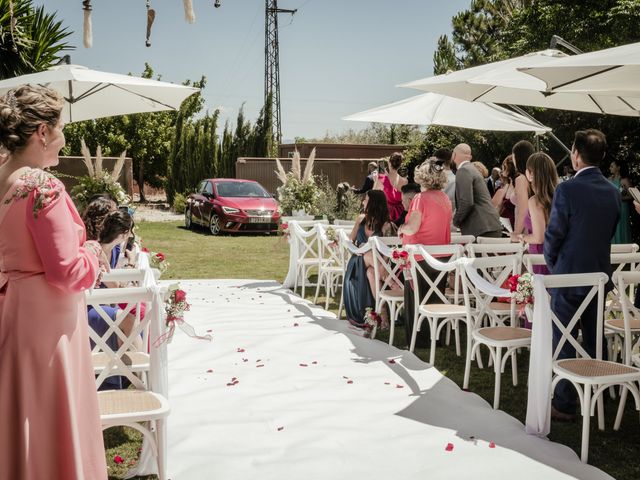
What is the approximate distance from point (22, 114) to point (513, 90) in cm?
723

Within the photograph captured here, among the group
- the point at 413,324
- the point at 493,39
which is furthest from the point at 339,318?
the point at 493,39

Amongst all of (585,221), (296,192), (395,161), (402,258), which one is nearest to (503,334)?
(585,221)

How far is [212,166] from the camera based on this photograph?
30750mm

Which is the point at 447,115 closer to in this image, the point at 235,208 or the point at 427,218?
the point at 427,218

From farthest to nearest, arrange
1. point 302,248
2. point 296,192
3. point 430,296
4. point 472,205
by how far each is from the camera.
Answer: point 296,192 → point 302,248 → point 472,205 → point 430,296

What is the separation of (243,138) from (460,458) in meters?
28.0

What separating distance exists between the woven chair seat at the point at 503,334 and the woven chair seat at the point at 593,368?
0.58 m

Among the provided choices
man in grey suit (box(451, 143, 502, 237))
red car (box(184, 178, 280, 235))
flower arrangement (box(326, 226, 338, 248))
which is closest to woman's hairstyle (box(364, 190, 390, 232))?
man in grey suit (box(451, 143, 502, 237))

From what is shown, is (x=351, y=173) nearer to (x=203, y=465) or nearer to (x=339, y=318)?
(x=339, y=318)

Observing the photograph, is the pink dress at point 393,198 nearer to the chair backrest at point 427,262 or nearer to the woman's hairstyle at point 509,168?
the woman's hairstyle at point 509,168

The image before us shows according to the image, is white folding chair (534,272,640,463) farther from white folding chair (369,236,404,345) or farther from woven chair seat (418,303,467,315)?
white folding chair (369,236,404,345)

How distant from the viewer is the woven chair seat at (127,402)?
3520mm

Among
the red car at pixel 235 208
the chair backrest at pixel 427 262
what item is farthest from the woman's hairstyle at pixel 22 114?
the red car at pixel 235 208

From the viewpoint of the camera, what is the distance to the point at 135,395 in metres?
3.78
